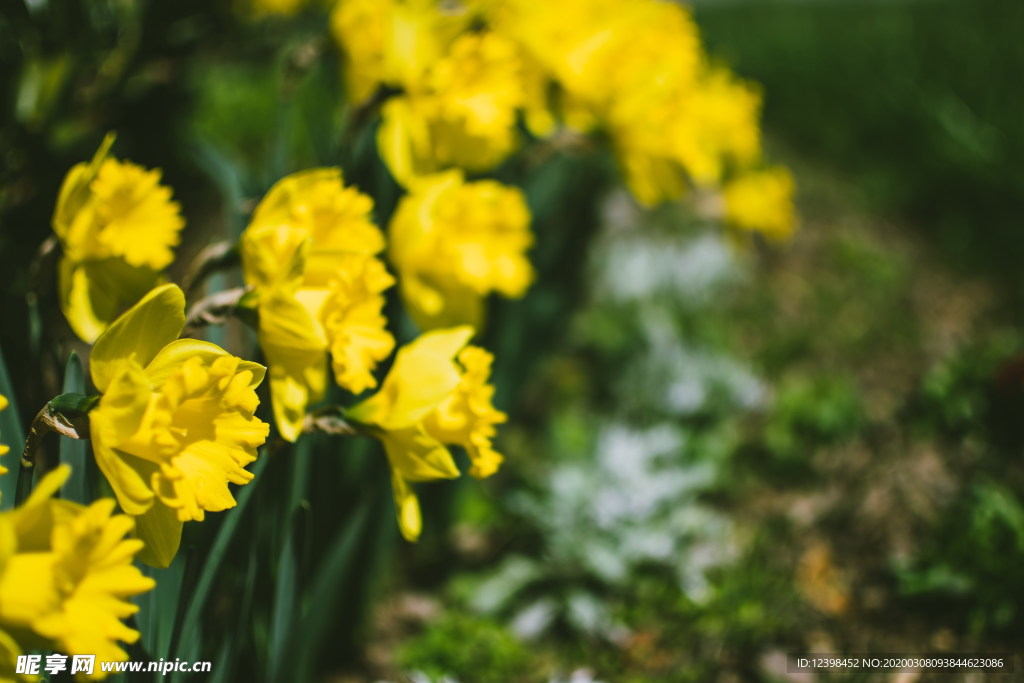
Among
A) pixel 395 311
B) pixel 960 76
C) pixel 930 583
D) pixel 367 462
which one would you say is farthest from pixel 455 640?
pixel 960 76

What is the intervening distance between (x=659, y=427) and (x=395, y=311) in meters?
0.99

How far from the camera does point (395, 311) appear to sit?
4.44 feet

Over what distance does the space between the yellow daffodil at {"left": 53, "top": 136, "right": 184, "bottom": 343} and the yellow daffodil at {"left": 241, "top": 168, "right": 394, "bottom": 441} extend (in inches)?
5.4

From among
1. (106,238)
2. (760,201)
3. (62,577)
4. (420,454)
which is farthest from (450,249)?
(760,201)

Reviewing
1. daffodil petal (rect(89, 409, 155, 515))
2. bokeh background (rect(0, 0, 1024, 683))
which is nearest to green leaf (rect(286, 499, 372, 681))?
bokeh background (rect(0, 0, 1024, 683))

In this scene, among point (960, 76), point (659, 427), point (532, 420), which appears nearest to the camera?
point (659, 427)

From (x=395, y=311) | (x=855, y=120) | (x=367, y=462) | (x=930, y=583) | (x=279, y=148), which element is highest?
(x=855, y=120)

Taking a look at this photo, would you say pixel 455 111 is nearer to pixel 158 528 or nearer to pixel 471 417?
pixel 471 417

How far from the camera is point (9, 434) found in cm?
82

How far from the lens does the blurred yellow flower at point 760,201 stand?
6.53ft

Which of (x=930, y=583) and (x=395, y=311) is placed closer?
(x=395, y=311)

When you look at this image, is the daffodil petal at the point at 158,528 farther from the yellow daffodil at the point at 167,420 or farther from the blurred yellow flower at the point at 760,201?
the blurred yellow flower at the point at 760,201

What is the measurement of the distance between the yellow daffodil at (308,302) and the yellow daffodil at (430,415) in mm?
44

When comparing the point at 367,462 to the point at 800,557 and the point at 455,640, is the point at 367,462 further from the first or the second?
the point at 800,557
